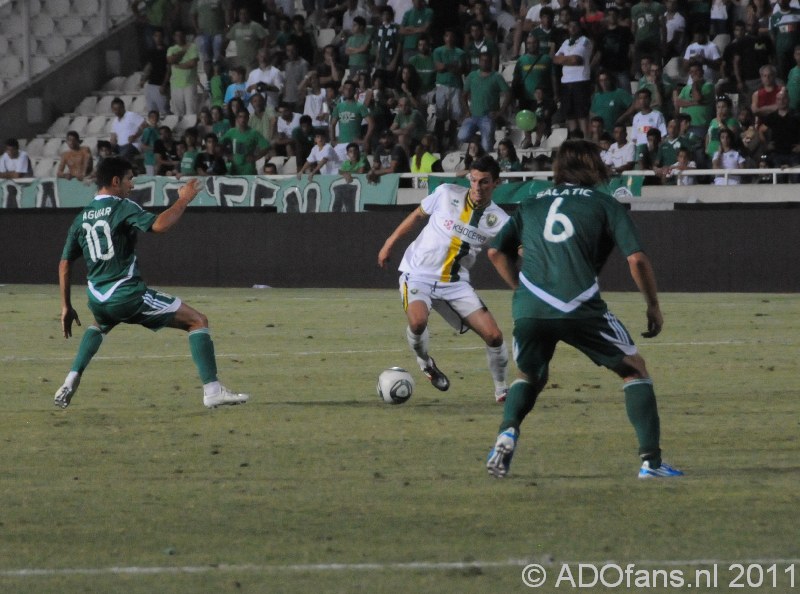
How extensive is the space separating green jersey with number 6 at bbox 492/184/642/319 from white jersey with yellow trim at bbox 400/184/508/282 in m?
4.14

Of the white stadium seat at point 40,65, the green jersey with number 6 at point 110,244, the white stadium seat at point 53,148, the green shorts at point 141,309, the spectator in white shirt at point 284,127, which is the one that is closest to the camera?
the green jersey with number 6 at point 110,244

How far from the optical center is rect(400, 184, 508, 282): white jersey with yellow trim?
1202 cm

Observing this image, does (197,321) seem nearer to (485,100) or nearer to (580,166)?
(580,166)

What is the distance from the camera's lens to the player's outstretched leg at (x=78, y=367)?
433 inches

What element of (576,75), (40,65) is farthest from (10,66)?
(576,75)

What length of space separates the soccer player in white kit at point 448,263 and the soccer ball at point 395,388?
0.52 m

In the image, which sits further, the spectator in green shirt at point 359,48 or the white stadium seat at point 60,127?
the white stadium seat at point 60,127

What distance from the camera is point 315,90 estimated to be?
29016 mm

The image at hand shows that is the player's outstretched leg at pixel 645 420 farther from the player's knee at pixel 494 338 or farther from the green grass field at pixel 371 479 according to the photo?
the player's knee at pixel 494 338

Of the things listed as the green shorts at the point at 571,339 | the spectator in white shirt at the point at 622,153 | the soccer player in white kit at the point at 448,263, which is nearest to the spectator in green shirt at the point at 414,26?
the spectator in white shirt at the point at 622,153

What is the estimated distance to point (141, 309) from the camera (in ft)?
36.0

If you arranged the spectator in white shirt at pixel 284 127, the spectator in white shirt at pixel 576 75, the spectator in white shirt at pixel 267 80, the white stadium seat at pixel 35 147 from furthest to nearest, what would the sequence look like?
the white stadium seat at pixel 35 147 < the spectator in white shirt at pixel 267 80 < the spectator in white shirt at pixel 284 127 < the spectator in white shirt at pixel 576 75

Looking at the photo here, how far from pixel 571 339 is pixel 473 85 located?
62.7 feet

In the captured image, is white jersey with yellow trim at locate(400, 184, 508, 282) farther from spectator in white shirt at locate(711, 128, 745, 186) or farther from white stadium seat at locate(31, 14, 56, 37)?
white stadium seat at locate(31, 14, 56, 37)
